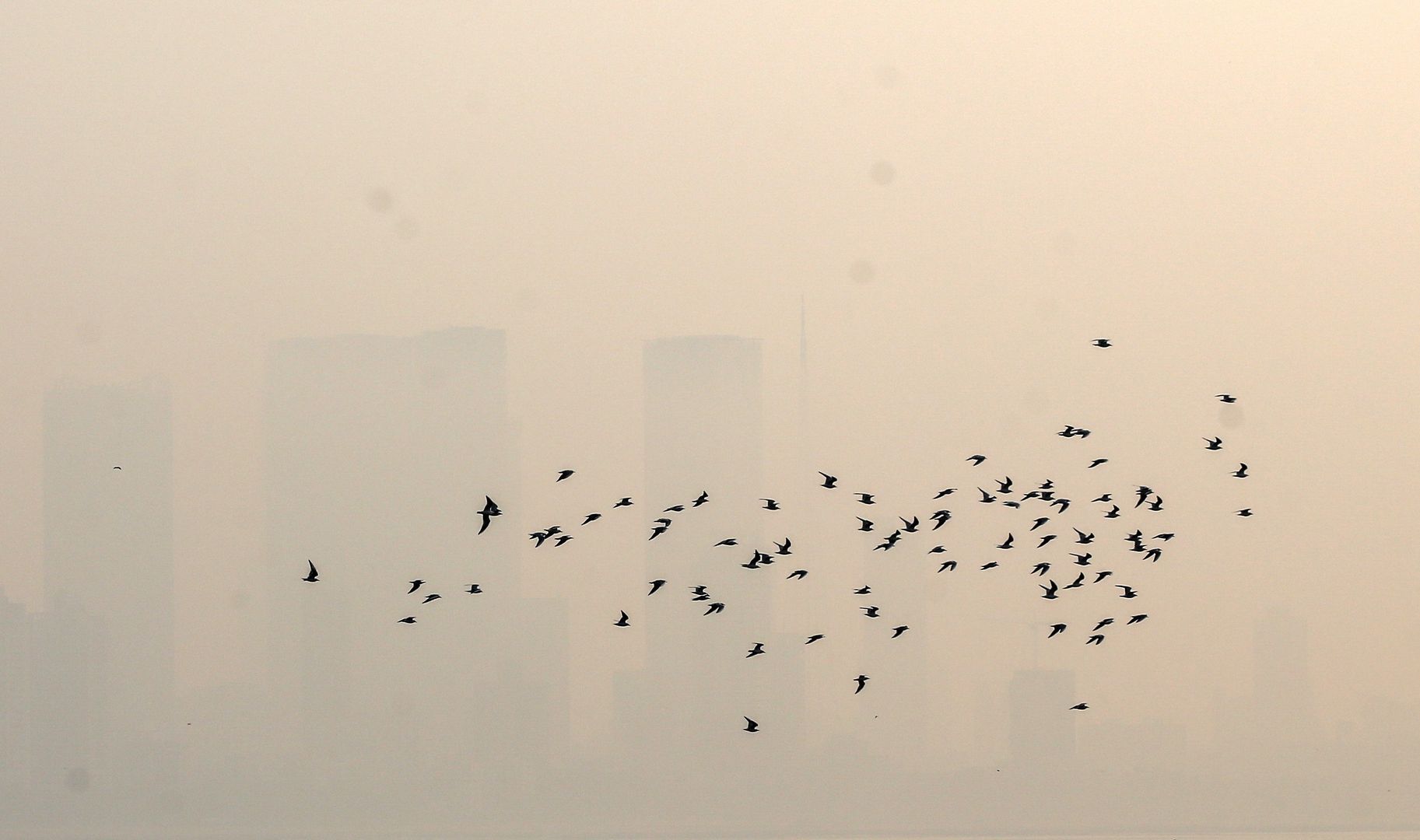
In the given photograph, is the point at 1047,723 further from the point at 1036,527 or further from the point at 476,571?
the point at 476,571

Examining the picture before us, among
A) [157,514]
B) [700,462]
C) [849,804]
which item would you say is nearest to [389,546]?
[157,514]

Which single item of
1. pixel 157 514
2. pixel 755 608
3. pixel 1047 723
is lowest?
pixel 1047 723

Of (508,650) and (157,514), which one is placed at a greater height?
(157,514)

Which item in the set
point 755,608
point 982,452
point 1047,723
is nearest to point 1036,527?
point 982,452

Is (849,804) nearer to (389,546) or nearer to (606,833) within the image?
(606,833)
